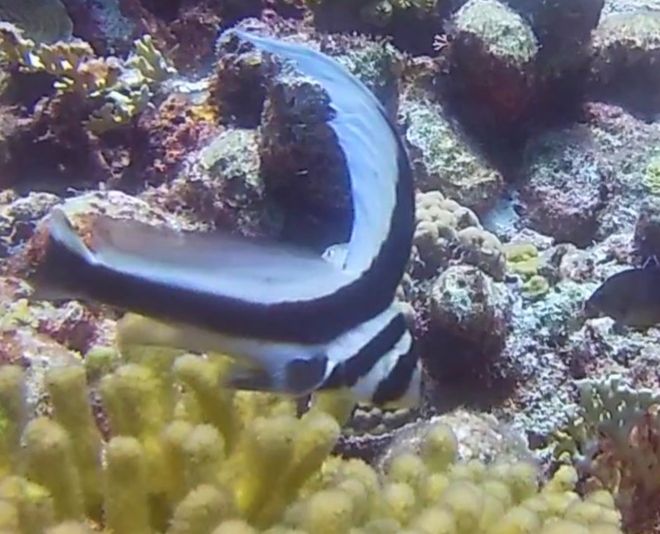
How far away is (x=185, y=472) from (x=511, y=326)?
2.00m

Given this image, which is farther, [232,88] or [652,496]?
[232,88]

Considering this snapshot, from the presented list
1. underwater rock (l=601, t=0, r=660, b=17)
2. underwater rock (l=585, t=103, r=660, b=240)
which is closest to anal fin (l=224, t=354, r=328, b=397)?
underwater rock (l=585, t=103, r=660, b=240)

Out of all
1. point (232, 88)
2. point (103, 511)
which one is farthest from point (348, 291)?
point (232, 88)

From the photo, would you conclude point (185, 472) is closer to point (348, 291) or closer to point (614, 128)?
point (348, 291)

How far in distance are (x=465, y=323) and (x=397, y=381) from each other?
66.0 inches

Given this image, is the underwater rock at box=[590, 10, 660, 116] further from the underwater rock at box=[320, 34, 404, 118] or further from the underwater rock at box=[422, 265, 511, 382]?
the underwater rock at box=[422, 265, 511, 382]

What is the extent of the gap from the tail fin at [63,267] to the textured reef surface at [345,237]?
0.38m

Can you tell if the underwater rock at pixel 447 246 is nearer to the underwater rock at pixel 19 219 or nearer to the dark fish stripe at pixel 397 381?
the underwater rock at pixel 19 219

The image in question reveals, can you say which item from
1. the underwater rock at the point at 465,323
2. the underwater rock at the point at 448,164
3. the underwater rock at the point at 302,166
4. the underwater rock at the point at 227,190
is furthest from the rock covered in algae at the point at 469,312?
the underwater rock at the point at 448,164

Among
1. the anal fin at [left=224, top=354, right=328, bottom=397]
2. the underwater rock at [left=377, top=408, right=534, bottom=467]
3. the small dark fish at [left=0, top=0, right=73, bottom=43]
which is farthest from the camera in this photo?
the small dark fish at [left=0, top=0, right=73, bottom=43]

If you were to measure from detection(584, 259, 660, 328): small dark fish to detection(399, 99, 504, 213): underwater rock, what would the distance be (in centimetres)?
124

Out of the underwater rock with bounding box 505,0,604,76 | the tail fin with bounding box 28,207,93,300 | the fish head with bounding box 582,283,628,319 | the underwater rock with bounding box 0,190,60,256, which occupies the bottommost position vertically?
the underwater rock with bounding box 0,190,60,256

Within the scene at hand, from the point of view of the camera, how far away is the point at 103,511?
6.32 feet

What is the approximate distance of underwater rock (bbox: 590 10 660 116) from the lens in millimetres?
5109
